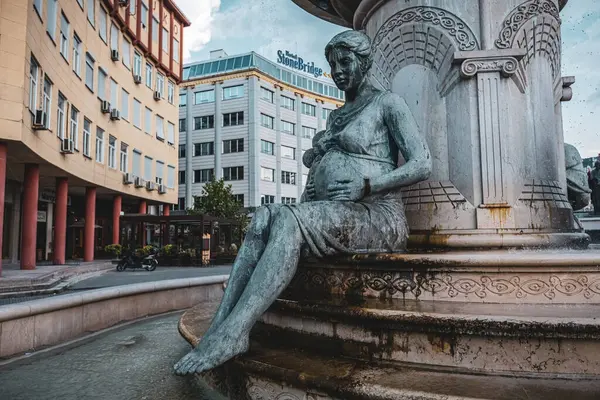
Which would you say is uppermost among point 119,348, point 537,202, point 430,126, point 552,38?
point 552,38

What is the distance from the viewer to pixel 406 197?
3.87 metres

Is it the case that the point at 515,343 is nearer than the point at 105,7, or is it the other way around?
the point at 515,343

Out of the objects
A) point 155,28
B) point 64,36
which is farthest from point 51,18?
point 155,28

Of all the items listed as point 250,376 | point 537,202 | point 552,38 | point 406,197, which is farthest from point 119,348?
point 552,38

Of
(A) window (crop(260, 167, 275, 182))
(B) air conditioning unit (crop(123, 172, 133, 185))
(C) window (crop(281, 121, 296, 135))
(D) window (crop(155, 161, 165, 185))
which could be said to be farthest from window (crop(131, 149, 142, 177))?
(C) window (crop(281, 121, 296, 135))

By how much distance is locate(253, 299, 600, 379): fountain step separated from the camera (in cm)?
207

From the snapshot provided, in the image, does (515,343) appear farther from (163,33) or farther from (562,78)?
(163,33)

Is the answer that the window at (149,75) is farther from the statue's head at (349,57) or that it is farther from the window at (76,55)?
the statue's head at (349,57)

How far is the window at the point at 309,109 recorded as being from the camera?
Result: 169 feet

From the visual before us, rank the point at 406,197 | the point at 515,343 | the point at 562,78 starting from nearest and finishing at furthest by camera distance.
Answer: the point at 515,343 < the point at 406,197 < the point at 562,78

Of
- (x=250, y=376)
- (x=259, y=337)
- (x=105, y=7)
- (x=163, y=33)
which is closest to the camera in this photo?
(x=250, y=376)

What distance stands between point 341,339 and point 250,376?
→ 0.52 m

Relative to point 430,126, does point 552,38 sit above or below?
above

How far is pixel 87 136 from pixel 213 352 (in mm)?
23272
